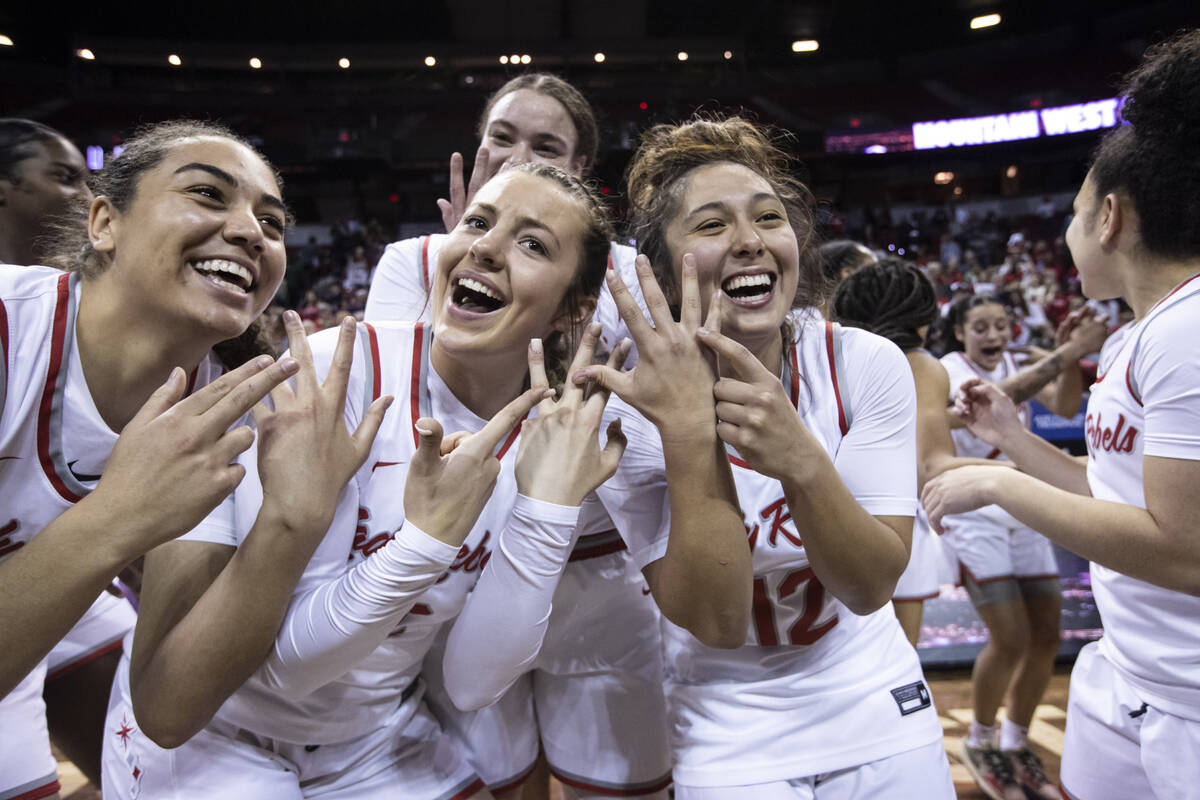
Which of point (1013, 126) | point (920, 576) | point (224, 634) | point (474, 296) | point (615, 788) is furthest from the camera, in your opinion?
point (1013, 126)

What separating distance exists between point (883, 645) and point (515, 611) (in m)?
0.87

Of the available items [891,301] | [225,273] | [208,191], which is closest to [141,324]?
[225,273]

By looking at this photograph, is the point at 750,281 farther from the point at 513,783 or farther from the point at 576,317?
the point at 513,783

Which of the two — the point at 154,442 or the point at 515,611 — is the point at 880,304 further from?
the point at 154,442

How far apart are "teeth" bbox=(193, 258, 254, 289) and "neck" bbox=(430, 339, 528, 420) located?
0.41 metres

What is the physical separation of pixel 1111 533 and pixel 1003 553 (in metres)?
2.32

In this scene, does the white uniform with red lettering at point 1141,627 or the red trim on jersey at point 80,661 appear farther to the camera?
the red trim on jersey at point 80,661

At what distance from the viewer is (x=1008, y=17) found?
19297 mm

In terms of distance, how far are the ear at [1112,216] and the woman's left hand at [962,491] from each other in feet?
1.80

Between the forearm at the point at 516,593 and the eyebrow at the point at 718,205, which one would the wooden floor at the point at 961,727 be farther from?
the eyebrow at the point at 718,205

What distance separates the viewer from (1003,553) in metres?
3.78

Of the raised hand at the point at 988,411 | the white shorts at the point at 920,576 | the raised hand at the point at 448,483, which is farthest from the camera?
the white shorts at the point at 920,576

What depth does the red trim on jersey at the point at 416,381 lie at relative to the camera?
179cm

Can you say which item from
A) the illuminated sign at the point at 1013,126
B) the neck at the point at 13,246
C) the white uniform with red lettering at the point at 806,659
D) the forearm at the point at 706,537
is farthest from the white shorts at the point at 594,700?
the illuminated sign at the point at 1013,126
